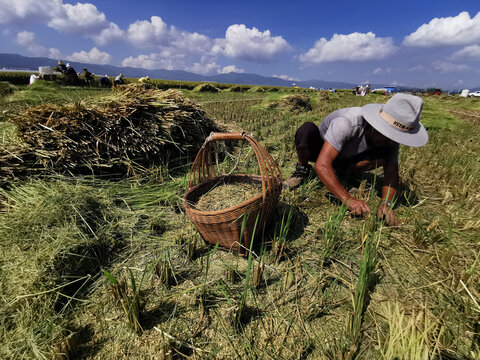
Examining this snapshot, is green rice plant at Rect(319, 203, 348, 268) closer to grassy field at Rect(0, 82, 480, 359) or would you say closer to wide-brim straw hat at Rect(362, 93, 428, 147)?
grassy field at Rect(0, 82, 480, 359)

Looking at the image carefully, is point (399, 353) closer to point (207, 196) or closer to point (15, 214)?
point (207, 196)

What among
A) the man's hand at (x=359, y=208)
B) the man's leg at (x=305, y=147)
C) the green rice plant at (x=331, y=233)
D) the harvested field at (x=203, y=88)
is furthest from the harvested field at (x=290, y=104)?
the harvested field at (x=203, y=88)

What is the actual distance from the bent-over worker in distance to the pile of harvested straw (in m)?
1.81

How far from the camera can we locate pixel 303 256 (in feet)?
5.72

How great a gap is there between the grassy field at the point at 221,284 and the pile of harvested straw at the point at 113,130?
255 mm

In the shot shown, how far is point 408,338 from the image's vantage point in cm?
105

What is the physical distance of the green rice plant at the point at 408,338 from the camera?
958 mm

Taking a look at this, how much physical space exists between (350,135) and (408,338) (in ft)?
5.23

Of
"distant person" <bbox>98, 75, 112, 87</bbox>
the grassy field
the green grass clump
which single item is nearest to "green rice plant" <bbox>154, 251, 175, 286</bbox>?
the grassy field

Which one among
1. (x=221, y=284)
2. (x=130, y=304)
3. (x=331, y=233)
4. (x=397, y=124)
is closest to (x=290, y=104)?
(x=397, y=124)

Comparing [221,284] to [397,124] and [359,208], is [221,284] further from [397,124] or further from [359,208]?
[397,124]

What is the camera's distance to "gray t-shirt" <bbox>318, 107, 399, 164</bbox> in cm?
203

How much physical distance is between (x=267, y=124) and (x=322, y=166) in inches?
181

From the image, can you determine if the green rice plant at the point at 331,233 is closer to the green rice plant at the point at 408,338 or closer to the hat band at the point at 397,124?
the green rice plant at the point at 408,338
